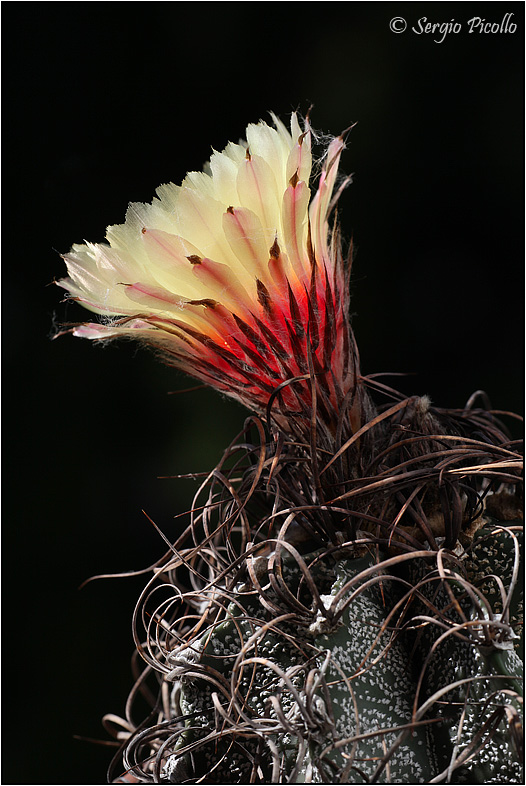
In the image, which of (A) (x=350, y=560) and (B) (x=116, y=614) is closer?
(A) (x=350, y=560)

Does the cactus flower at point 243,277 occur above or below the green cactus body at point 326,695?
above

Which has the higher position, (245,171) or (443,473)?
(245,171)

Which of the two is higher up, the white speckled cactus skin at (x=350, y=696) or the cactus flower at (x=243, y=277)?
the cactus flower at (x=243, y=277)

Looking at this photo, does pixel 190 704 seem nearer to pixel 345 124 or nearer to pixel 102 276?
pixel 102 276

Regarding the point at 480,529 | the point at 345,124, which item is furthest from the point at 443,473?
the point at 345,124

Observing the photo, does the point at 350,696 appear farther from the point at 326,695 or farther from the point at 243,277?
the point at 243,277

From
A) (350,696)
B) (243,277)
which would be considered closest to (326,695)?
(350,696)

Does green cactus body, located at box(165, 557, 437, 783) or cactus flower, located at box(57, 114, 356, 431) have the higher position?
cactus flower, located at box(57, 114, 356, 431)
